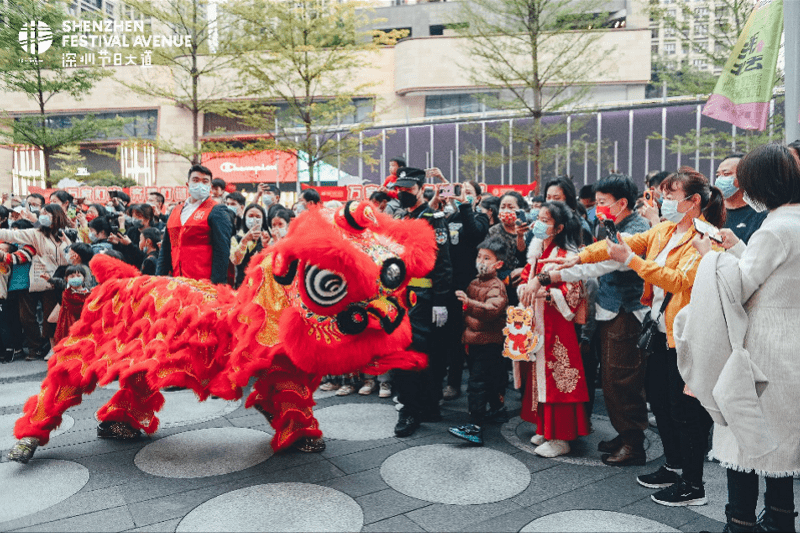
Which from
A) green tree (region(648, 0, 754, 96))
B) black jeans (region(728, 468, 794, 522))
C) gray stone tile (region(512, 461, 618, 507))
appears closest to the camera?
black jeans (region(728, 468, 794, 522))

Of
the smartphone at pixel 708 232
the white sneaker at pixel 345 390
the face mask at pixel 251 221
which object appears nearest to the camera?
the smartphone at pixel 708 232

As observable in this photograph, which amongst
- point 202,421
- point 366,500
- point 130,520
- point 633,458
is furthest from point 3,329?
point 633,458

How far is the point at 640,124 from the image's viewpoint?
2019cm

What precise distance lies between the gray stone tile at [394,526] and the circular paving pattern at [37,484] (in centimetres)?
176

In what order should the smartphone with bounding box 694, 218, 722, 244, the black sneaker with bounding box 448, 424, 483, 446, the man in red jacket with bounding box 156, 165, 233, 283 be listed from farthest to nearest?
the man in red jacket with bounding box 156, 165, 233, 283 → the black sneaker with bounding box 448, 424, 483, 446 → the smartphone with bounding box 694, 218, 722, 244

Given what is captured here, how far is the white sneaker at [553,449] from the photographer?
3701 millimetres

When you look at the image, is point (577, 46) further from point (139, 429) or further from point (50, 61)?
point (139, 429)

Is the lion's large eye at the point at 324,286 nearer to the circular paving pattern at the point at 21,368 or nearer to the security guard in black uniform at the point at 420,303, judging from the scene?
the security guard in black uniform at the point at 420,303

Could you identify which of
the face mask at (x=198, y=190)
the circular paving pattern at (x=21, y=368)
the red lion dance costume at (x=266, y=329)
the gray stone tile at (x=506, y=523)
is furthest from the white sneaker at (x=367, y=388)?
the circular paving pattern at (x=21, y=368)

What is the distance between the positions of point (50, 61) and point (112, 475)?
Result: 13.8 metres

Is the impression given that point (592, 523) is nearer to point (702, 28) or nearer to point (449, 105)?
point (702, 28)

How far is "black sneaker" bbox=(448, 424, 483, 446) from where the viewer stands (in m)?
3.92

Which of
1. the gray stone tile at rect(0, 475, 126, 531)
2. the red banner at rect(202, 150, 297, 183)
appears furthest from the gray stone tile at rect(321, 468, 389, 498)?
the red banner at rect(202, 150, 297, 183)

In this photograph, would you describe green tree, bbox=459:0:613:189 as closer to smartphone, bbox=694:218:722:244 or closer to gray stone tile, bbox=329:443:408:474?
gray stone tile, bbox=329:443:408:474
